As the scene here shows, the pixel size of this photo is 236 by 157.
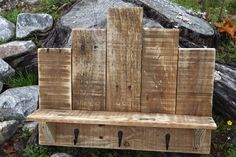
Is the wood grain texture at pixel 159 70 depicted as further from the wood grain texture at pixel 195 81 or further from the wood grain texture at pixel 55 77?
the wood grain texture at pixel 55 77

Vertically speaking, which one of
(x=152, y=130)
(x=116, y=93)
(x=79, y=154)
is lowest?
(x=79, y=154)

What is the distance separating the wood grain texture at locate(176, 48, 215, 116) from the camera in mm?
3607

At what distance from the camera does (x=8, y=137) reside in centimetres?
449

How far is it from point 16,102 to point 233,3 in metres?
5.98

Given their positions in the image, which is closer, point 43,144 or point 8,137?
point 43,144

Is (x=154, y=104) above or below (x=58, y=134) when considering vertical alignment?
above

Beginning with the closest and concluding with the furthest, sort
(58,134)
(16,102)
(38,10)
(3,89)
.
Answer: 1. (58,134)
2. (16,102)
3. (3,89)
4. (38,10)

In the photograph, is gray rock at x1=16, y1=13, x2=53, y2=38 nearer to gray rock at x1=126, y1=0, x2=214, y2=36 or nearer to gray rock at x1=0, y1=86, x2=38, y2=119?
gray rock at x1=0, y1=86, x2=38, y2=119

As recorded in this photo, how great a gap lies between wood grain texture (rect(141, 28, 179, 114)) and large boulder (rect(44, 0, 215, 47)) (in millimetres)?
1126

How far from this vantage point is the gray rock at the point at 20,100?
4.80 meters

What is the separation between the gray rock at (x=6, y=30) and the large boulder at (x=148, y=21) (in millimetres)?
1151

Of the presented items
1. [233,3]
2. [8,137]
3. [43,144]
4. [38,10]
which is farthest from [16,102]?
[233,3]

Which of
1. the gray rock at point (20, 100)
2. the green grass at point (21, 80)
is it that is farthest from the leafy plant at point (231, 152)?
the green grass at point (21, 80)

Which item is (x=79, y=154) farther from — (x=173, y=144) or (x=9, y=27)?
(x=9, y=27)
